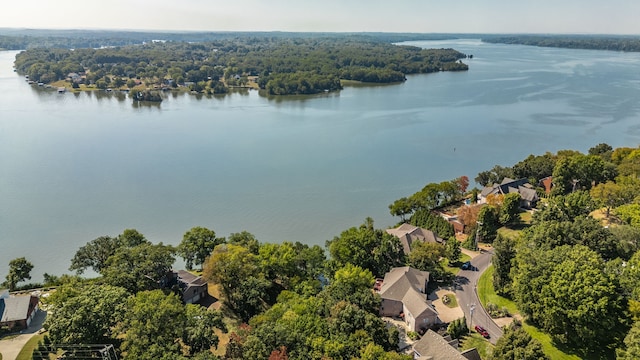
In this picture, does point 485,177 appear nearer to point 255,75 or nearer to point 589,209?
point 589,209

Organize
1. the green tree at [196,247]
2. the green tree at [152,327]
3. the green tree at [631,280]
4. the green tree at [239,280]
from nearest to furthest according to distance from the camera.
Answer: the green tree at [152,327] → the green tree at [631,280] → the green tree at [239,280] → the green tree at [196,247]

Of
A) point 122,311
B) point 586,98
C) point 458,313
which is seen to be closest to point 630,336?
point 458,313

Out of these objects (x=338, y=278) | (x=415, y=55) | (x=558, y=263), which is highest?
(x=415, y=55)

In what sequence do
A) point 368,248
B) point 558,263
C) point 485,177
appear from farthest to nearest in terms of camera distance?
point 485,177 < point 368,248 < point 558,263

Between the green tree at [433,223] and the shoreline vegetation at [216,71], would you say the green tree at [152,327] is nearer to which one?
the green tree at [433,223]

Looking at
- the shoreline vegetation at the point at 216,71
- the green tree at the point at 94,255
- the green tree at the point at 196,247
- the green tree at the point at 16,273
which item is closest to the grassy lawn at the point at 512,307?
the green tree at the point at 196,247

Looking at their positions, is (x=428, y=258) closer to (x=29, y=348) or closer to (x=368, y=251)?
(x=368, y=251)
